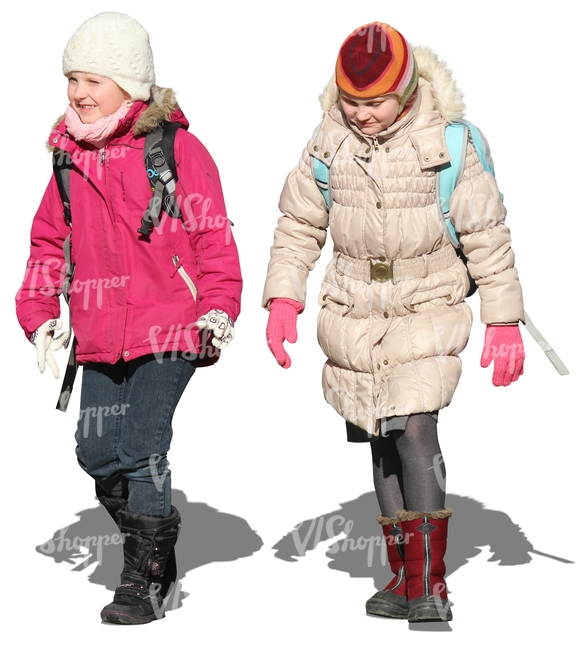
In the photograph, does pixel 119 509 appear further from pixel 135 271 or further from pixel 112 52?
pixel 112 52

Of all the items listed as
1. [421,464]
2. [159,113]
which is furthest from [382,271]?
[159,113]

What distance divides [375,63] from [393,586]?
2.77 m

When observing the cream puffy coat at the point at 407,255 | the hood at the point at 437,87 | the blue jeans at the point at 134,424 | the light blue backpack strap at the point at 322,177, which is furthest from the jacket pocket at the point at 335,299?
the hood at the point at 437,87

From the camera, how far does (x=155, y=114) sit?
1016 cm

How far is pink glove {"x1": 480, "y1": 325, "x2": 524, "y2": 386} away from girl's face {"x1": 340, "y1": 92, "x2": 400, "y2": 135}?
116 centimetres

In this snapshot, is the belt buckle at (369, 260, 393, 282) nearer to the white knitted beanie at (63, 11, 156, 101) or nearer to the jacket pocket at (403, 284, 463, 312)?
the jacket pocket at (403, 284, 463, 312)

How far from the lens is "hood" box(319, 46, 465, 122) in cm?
1003

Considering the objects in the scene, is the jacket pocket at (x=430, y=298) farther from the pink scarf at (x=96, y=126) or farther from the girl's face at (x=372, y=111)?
the pink scarf at (x=96, y=126)

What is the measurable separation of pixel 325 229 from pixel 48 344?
5.18ft

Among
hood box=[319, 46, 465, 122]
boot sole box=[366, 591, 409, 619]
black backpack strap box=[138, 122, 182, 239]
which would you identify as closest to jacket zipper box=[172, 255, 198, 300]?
black backpack strap box=[138, 122, 182, 239]

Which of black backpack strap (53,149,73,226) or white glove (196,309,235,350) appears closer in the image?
white glove (196,309,235,350)

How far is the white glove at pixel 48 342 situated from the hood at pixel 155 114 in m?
0.93
